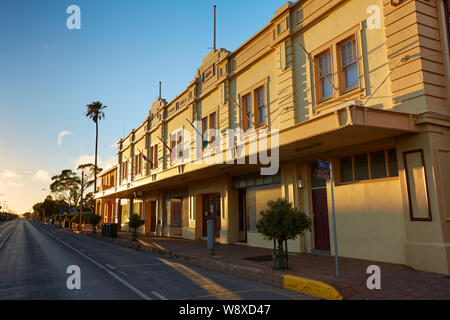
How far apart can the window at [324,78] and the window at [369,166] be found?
2.34 m

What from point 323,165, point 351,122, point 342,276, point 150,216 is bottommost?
point 342,276

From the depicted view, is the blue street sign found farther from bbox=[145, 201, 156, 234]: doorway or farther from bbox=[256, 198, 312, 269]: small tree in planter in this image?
bbox=[145, 201, 156, 234]: doorway

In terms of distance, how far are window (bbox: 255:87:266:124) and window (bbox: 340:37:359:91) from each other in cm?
405

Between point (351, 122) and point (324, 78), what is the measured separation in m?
4.38

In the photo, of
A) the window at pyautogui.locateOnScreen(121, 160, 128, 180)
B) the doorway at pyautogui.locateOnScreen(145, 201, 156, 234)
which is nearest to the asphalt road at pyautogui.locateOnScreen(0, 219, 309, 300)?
the doorway at pyautogui.locateOnScreen(145, 201, 156, 234)

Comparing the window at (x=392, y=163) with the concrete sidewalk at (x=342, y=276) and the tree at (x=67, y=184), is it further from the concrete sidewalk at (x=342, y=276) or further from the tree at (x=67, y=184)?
the tree at (x=67, y=184)

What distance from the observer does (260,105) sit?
574 inches

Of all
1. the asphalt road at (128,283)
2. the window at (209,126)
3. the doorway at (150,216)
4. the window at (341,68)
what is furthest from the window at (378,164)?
the doorway at (150,216)

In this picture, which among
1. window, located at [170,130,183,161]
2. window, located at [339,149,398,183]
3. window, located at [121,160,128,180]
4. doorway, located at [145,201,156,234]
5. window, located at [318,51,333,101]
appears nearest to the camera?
window, located at [339,149,398,183]

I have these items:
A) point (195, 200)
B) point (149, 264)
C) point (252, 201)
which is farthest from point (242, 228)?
point (149, 264)

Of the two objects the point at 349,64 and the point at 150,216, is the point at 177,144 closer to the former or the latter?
the point at 150,216

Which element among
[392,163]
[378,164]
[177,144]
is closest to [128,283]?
[378,164]

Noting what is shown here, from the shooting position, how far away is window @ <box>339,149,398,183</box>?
9688 millimetres

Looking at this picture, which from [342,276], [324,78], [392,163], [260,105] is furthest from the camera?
[260,105]
